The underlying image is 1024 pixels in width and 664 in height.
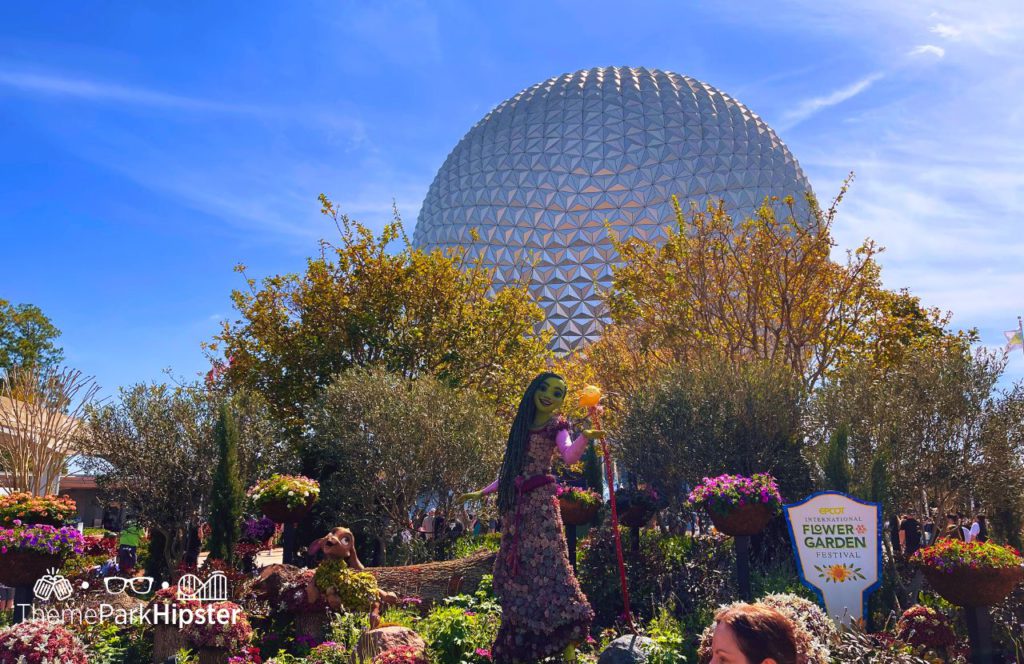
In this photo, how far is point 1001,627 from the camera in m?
9.79

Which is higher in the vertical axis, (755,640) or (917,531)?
(755,640)

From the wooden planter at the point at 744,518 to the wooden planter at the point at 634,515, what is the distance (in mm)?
3744

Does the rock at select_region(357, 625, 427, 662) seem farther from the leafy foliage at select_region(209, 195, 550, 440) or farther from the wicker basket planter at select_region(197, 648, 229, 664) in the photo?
the leafy foliage at select_region(209, 195, 550, 440)

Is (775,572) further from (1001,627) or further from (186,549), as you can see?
(186,549)

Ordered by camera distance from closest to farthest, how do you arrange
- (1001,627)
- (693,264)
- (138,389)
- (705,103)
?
(1001,627), (138,389), (693,264), (705,103)

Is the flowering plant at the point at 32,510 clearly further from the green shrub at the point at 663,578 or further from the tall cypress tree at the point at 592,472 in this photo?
the tall cypress tree at the point at 592,472

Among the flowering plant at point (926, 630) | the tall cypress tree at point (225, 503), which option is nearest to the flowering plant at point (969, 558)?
the flowering plant at point (926, 630)

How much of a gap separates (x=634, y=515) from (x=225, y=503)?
24.8 feet

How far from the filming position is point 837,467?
12891 millimetres

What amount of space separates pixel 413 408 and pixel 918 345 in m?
14.0

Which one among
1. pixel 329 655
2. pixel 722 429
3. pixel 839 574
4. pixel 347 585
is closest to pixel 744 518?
pixel 839 574

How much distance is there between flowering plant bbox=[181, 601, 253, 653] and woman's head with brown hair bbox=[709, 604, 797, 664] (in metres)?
6.75

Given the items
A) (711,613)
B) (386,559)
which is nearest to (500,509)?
(711,613)

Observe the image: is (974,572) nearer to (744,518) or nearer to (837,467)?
(744,518)
